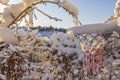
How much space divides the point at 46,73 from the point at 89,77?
1.03m

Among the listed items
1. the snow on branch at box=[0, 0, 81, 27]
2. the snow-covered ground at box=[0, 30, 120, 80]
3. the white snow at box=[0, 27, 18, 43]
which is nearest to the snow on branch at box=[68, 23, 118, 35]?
the snow-covered ground at box=[0, 30, 120, 80]

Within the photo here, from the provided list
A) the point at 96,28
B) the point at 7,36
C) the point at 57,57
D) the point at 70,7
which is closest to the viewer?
the point at 70,7

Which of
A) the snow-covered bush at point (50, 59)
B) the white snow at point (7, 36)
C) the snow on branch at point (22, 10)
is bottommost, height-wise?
the snow-covered bush at point (50, 59)

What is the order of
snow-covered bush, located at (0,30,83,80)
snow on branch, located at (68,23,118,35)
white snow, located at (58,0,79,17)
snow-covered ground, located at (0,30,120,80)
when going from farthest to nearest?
snow on branch, located at (68,23,118,35) < snow-covered bush, located at (0,30,83,80) < snow-covered ground, located at (0,30,120,80) < white snow, located at (58,0,79,17)

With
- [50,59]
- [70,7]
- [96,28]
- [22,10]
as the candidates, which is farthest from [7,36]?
[96,28]

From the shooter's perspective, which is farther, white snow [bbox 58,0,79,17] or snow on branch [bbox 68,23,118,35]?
snow on branch [bbox 68,23,118,35]

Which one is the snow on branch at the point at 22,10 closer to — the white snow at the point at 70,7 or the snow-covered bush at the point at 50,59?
the white snow at the point at 70,7

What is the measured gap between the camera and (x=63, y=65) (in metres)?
8.07

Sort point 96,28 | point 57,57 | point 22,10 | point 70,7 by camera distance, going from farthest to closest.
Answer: point 96,28, point 57,57, point 22,10, point 70,7

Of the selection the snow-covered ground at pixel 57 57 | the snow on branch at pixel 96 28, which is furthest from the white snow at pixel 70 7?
A: the snow on branch at pixel 96 28

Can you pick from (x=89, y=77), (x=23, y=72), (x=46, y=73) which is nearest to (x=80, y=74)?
(x=89, y=77)

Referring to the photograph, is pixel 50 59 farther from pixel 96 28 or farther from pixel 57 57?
pixel 96 28

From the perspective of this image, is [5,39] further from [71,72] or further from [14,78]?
[71,72]

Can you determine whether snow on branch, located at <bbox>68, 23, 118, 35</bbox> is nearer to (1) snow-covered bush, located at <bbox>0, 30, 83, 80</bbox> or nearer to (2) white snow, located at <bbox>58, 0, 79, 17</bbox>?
(1) snow-covered bush, located at <bbox>0, 30, 83, 80</bbox>
